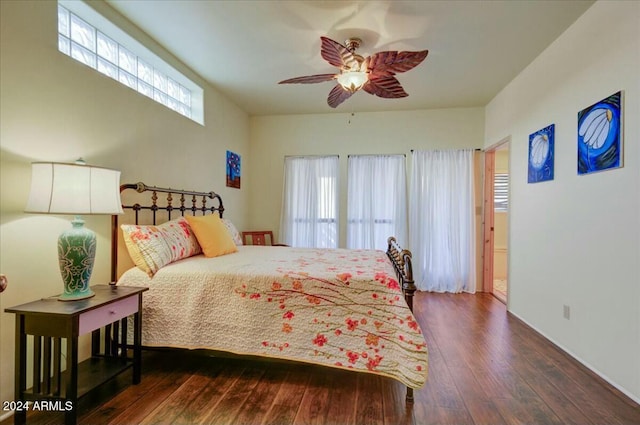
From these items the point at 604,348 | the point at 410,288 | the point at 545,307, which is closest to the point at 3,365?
the point at 410,288

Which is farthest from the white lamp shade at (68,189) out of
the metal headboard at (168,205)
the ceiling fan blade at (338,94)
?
the ceiling fan blade at (338,94)

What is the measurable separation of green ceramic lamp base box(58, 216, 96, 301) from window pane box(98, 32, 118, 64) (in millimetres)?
1495

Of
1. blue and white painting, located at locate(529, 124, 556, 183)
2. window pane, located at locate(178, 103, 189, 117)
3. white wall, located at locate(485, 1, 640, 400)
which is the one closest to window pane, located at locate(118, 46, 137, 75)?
window pane, located at locate(178, 103, 189, 117)

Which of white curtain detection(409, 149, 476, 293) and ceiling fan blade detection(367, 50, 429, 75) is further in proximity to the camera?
white curtain detection(409, 149, 476, 293)

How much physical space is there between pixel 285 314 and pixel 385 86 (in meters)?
1.96

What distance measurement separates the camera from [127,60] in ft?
8.64

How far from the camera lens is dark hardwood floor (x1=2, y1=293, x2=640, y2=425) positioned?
1725 mm

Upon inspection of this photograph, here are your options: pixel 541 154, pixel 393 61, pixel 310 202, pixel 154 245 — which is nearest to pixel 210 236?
pixel 154 245

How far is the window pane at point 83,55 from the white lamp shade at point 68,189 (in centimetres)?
101

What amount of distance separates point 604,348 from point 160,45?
435cm

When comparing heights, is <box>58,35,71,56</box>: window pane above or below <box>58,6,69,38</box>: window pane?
below

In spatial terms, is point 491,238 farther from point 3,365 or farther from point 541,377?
point 3,365

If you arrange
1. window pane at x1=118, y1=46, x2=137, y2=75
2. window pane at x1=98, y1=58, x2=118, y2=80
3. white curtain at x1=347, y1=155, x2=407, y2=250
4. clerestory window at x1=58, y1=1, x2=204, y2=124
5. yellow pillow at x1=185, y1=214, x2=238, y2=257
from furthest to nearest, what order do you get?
white curtain at x1=347, y1=155, x2=407, y2=250, yellow pillow at x1=185, y1=214, x2=238, y2=257, window pane at x1=118, y1=46, x2=137, y2=75, window pane at x1=98, y1=58, x2=118, y2=80, clerestory window at x1=58, y1=1, x2=204, y2=124

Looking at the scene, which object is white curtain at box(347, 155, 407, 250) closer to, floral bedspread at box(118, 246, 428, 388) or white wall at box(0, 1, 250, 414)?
floral bedspread at box(118, 246, 428, 388)
